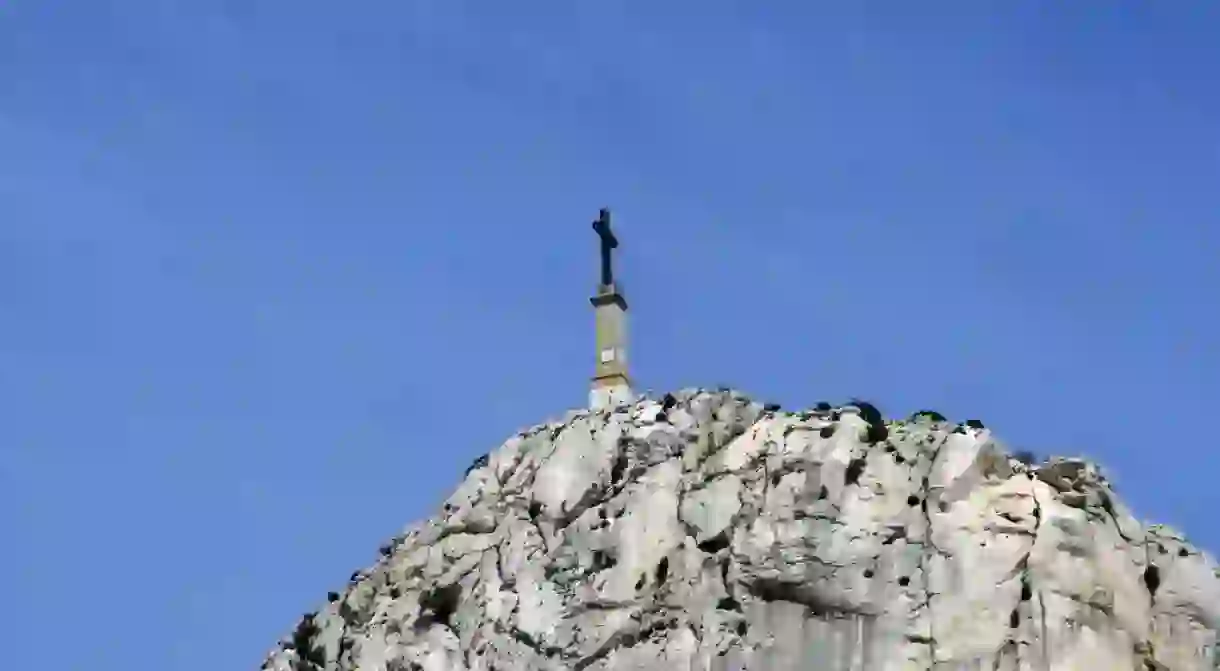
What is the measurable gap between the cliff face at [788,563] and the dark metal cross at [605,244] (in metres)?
6.93

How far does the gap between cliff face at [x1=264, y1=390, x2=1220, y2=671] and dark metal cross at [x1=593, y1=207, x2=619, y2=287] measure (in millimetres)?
6925

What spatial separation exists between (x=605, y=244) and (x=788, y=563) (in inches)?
626

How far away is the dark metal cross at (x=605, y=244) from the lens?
5797 centimetres

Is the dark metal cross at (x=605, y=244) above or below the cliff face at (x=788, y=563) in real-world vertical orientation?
above

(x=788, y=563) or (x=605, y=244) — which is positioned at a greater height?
(x=605, y=244)

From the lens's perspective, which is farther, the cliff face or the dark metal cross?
the dark metal cross

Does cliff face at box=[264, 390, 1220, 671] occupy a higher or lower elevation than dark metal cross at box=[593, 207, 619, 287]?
lower

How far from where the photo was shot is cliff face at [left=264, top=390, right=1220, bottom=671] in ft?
147

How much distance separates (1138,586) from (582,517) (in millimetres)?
14379

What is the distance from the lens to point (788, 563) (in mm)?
46031

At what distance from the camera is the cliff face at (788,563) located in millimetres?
44875

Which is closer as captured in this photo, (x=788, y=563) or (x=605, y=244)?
(x=788, y=563)

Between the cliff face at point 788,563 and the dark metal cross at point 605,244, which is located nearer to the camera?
the cliff face at point 788,563

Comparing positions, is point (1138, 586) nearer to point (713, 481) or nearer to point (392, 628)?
point (713, 481)
